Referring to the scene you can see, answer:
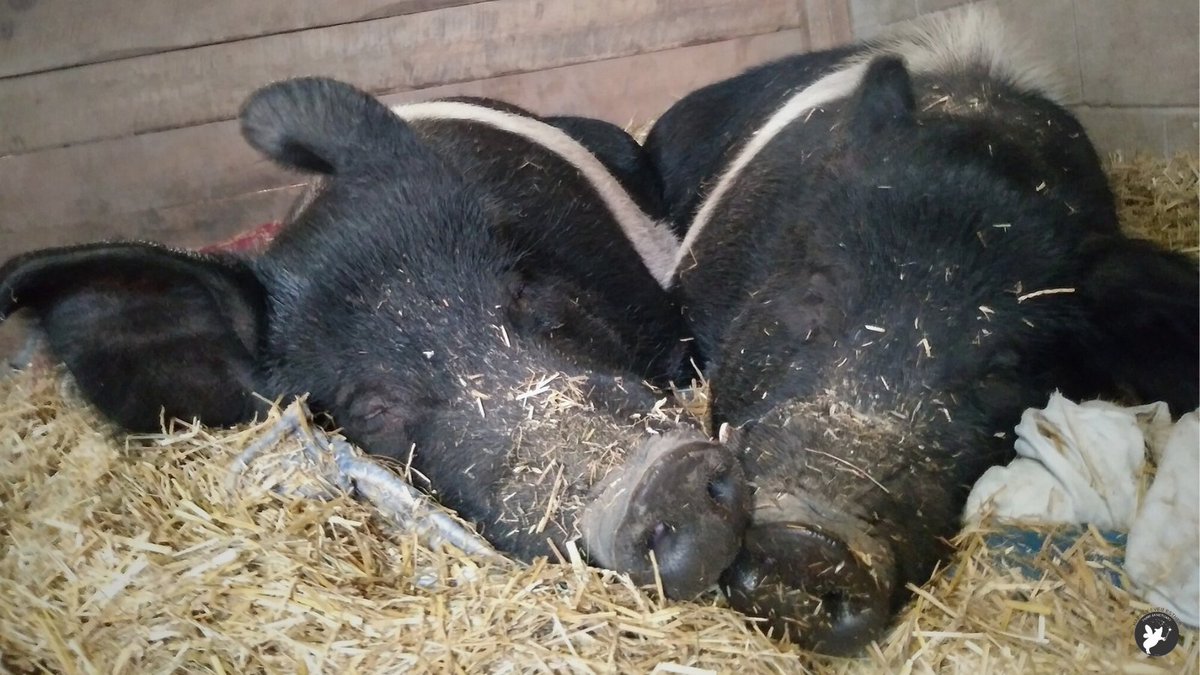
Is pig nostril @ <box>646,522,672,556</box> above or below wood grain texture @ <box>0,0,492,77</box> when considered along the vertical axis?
below

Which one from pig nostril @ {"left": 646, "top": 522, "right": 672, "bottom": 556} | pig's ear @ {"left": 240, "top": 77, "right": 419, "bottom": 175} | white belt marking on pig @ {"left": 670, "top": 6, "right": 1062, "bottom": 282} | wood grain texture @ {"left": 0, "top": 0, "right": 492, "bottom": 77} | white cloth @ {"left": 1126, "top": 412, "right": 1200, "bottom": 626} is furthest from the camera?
wood grain texture @ {"left": 0, "top": 0, "right": 492, "bottom": 77}

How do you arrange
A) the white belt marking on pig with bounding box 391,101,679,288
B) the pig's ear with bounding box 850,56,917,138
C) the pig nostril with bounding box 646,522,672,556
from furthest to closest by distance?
the white belt marking on pig with bounding box 391,101,679,288
the pig's ear with bounding box 850,56,917,138
the pig nostril with bounding box 646,522,672,556

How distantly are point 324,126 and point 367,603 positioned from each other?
1.35 metres

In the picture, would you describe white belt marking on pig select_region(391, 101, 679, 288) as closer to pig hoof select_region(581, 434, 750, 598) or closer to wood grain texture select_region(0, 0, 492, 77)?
wood grain texture select_region(0, 0, 492, 77)

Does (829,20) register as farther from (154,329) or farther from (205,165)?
(154,329)

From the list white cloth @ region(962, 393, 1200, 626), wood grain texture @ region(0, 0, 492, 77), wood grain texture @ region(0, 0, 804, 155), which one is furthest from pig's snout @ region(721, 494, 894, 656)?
wood grain texture @ region(0, 0, 492, 77)

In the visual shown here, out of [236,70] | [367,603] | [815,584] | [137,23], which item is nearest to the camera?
[815,584]

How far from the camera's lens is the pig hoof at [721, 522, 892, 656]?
1.77m

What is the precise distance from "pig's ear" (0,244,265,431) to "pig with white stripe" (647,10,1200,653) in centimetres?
128

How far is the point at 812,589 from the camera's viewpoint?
1767 millimetres

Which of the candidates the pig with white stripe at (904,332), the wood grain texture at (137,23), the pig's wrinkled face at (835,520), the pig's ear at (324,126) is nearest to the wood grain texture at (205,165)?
the wood grain texture at (137,23)

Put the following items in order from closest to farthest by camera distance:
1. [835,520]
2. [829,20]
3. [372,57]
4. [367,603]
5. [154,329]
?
1. [835,520]
2. [367,603]
3. [154,329]
4. [372,57]
5. [829,20]

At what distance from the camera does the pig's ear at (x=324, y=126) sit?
269cm

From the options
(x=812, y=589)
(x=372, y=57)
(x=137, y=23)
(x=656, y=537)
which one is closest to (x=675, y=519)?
(x=656, y=537)
